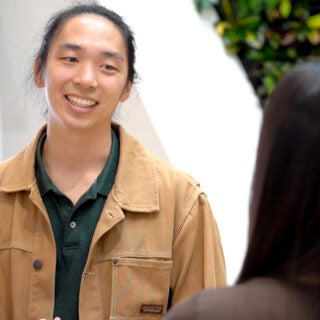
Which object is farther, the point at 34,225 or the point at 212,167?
the point at 212,167

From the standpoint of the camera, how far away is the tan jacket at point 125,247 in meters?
2.16

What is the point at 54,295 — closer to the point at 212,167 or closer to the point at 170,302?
the point at 170,302

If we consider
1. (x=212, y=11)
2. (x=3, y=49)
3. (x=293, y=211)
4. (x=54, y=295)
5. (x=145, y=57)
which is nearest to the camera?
(x=293, y=211)

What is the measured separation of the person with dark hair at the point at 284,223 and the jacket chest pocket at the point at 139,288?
87 centimetres

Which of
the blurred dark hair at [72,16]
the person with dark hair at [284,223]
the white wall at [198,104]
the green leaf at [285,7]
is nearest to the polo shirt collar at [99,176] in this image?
the blurred dark hair at [72,16]

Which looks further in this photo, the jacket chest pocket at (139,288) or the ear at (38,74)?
the ear at (38,74)

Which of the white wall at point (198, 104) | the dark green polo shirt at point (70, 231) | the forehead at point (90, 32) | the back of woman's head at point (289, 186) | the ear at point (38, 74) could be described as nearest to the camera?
the back of woman's head at point (289, 186)

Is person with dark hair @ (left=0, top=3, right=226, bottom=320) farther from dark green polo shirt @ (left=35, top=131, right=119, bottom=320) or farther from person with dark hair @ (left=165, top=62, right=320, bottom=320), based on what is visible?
person with dark hair @ (left=165, top=62, right=320, bottom=320)

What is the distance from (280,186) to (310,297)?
167 millimetres

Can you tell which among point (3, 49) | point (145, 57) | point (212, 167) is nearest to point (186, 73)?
point (145, 57)

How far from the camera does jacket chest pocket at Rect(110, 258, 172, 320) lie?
7.08ft

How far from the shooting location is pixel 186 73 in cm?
310

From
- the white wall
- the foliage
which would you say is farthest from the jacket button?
the foliage

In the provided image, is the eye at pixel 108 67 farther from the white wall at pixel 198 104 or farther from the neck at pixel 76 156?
the white wall at pixel 198 104
